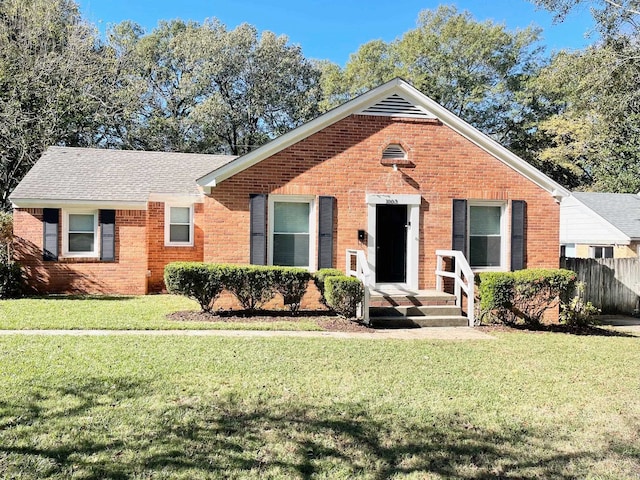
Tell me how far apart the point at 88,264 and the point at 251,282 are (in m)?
7.07

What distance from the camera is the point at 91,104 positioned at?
22.6m

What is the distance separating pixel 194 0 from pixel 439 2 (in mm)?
16934

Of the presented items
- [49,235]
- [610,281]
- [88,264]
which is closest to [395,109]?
[610,281]

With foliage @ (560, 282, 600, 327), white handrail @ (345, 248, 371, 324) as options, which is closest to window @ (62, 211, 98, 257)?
white handrail @ (345, 248, 371, 324)

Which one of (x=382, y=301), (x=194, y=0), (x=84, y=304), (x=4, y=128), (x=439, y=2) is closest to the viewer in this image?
(x=382, y=301)

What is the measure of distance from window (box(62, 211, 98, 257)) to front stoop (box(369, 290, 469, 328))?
29.9 feet

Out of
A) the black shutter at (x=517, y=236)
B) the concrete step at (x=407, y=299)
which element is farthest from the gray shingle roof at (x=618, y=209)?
the concrete step at (x=407, y=299)

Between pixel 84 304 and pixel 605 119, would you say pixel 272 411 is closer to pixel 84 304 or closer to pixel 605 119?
pixel 84 304

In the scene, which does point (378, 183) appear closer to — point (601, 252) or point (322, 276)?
point (322, 276)

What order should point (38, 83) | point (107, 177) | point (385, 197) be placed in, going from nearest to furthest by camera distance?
1. point (385, 197)
2. point (107, 177)
3. point (38, 83)

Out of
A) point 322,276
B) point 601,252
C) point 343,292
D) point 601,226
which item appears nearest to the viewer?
point 343,292

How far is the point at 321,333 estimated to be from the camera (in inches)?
348

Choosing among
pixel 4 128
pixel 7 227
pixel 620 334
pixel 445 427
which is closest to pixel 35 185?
pixel 7 227

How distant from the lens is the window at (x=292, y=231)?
442 inches
